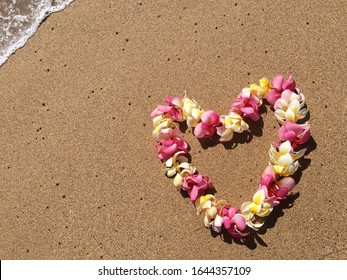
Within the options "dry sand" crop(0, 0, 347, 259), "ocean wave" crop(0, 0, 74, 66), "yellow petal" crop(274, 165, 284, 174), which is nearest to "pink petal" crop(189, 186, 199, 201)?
"dry sand" crop(0, 0, 347, 259)

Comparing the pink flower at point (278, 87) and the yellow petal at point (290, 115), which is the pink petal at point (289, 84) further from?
the yellow petal at point (290, 115)

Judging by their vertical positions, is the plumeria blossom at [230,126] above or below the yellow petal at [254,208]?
above

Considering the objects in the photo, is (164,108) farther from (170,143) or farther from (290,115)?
(290,115)

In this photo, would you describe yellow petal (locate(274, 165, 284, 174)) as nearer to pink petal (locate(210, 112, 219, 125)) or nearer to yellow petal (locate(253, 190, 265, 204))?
yellow petal (locate(253, 190, 265, 204))

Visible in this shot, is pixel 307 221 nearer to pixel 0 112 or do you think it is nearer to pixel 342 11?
pixel 342 11

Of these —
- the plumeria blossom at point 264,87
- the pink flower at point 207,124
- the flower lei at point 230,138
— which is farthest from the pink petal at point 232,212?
the plumeria blossom at point 264,87

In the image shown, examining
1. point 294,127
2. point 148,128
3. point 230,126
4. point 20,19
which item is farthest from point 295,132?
point 20,19
